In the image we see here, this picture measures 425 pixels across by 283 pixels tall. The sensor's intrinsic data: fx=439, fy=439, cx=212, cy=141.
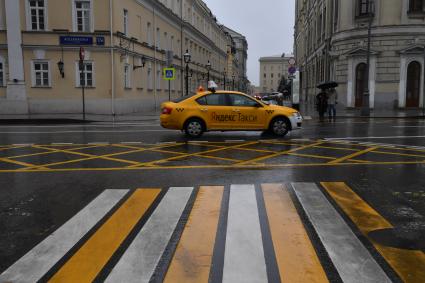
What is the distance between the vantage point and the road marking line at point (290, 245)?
3.73 m

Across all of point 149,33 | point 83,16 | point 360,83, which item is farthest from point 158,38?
point 360,83

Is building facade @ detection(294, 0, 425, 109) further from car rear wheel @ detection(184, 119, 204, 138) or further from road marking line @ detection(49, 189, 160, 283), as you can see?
road marking line @ detection(49, 189, 160, 283)

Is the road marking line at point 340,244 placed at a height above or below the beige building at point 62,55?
below

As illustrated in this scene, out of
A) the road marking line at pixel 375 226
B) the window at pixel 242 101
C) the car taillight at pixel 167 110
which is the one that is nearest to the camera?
the road marking line at pixel 375 226

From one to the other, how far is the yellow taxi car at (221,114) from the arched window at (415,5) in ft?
80.5

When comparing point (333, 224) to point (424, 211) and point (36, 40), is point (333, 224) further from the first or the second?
point (36, 40)

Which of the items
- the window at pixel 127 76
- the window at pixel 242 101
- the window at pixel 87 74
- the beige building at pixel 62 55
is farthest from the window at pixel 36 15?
the window at pixel 242 101

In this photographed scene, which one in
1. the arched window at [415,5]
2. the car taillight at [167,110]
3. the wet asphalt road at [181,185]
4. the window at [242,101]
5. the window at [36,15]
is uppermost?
the arched window at [415,5]

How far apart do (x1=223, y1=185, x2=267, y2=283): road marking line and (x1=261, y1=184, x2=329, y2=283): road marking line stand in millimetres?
168

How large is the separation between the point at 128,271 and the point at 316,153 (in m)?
7.95

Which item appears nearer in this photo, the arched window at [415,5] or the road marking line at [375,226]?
the road marking line at [375,226]

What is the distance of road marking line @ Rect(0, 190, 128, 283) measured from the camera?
379 cm

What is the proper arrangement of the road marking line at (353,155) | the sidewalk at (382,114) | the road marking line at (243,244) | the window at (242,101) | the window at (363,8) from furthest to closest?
the window at (363,8), the sidewalk at (382,114), the window at (242,101), the road marking line at (353,155), the road marking line at (243,244)

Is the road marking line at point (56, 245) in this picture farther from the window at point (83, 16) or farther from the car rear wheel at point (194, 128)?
the window at point (83, 16)
